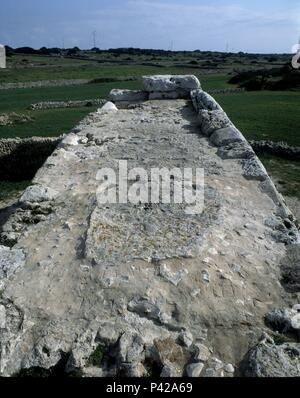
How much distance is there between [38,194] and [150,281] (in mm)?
2008

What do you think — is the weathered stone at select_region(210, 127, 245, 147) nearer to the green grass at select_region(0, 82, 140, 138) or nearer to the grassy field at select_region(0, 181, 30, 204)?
the grassy field at select_region(0, 181, 30, 204)

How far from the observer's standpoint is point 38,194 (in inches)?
185

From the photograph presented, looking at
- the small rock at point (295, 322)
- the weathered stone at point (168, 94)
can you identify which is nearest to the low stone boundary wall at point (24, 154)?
the weathered stone at point (168, 94)

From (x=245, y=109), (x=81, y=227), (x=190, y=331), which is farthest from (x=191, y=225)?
(x=245, y=109)

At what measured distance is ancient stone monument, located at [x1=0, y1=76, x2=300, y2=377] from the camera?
2713mm

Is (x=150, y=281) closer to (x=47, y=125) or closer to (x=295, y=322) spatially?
(x=295, y=322)

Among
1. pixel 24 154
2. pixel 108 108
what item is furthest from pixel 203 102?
pixel 24 154

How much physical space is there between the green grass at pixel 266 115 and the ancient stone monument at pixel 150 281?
752 cm

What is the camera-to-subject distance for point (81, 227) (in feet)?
13.3

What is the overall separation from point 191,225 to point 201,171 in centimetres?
157

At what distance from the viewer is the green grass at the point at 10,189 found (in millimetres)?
8914

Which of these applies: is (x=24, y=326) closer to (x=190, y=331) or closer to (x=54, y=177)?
(x=190, y=331)
